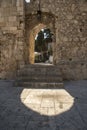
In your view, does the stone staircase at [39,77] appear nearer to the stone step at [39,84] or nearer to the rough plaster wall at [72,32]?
the stone step at [39,84]

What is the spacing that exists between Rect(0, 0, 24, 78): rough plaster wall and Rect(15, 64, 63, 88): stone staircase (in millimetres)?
868

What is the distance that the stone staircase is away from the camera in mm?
7574

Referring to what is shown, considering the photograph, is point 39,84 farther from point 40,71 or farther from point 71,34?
point 71,34

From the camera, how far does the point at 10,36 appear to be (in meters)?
9.46

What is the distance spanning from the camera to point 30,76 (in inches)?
327

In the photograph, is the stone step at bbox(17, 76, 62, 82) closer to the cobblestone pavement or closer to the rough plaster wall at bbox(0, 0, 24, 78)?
the rough plaster wall at bbox(0, 0, 24, 78)

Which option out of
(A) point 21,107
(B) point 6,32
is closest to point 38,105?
(A) point 21,107

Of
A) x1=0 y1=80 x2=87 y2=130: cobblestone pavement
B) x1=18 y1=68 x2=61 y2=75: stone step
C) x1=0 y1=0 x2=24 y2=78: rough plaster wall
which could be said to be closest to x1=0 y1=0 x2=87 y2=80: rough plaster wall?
x1=0 y1=0 x2=24 y2=78: rough plaster wall

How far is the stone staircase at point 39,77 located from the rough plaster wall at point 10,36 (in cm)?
87

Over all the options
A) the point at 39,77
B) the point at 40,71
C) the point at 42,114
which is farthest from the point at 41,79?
the point at 42,114

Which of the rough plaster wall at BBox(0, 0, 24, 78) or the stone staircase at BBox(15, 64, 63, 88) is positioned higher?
the rough plaster wall at BBox(0, 0, 24, 78)

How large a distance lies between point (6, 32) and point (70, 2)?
10.8 feet

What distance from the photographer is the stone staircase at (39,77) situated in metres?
7.57

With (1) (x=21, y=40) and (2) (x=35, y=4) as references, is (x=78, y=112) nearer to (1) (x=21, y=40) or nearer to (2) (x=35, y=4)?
(1) (x=21, y=40)
